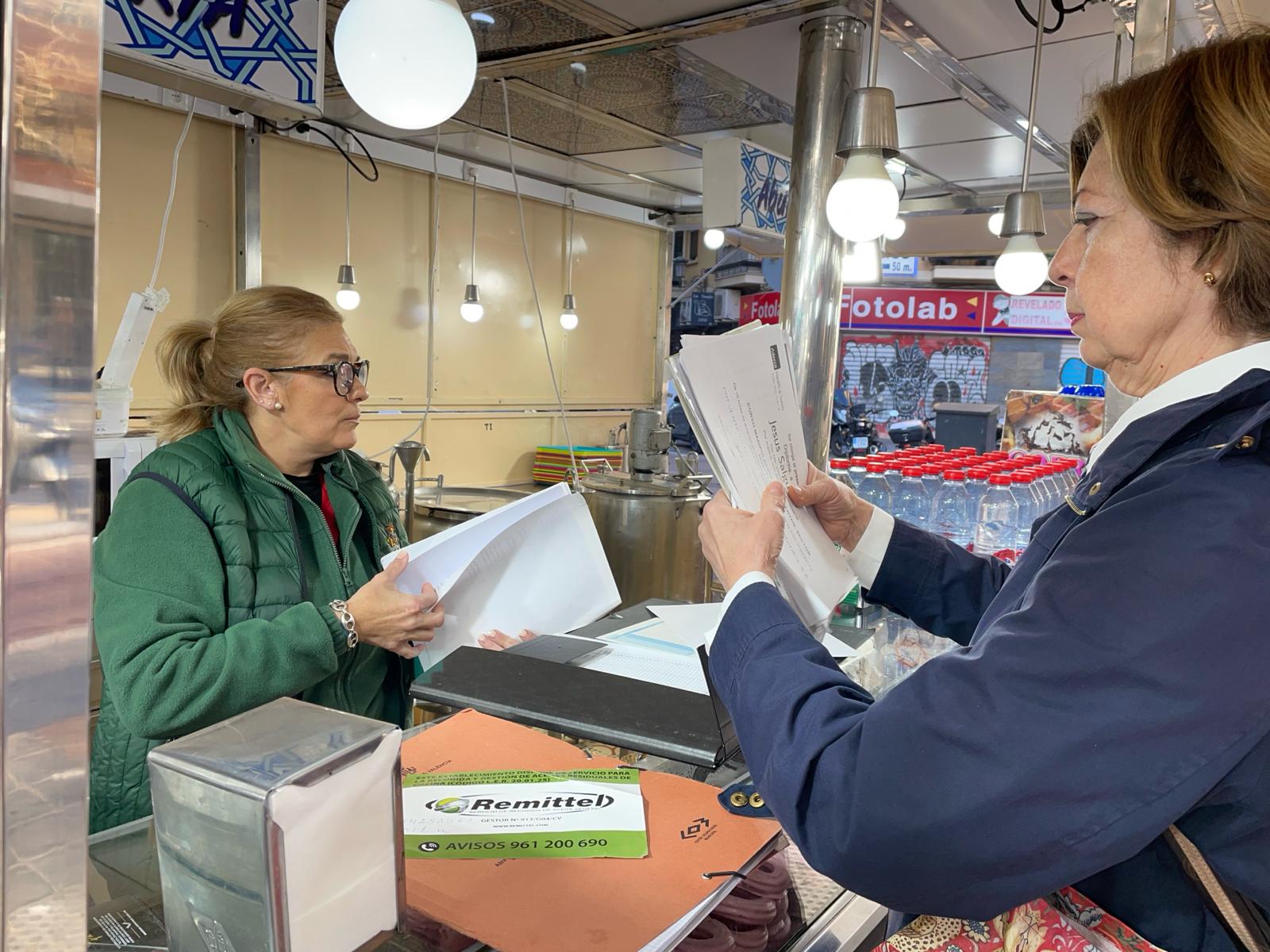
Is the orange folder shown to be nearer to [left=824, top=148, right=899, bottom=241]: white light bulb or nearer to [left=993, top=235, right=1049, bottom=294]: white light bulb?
[left=824, top=148, right=899, bottom=241]: white light bulb

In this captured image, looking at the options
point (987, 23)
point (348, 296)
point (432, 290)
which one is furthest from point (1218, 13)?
point (432, 290)

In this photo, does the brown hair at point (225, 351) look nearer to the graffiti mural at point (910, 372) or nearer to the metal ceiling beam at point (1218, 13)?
the metal ceiling beam at point (1218, 13)

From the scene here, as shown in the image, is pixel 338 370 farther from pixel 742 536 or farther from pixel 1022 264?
pixel 1022 264

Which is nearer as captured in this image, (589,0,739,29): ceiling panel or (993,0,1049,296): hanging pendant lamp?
(993,0,1049,296): hanging pendant lamp

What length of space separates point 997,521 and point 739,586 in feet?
8.16

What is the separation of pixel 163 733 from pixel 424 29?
4.45 ft

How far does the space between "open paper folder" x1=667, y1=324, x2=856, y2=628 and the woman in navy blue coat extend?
11.2 inches

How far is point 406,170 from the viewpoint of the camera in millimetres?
6234

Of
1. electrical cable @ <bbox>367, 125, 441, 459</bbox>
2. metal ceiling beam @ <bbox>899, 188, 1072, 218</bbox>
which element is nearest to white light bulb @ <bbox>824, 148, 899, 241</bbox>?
electrical cable @ <bbox>367, 125, 441, 459</bbox>

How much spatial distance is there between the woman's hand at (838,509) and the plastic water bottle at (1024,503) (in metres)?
1.70

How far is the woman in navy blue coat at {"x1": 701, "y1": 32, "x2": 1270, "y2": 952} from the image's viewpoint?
2.46 feet

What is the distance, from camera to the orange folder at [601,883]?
0.85m

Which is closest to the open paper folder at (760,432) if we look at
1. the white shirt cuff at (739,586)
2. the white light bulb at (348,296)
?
the white shirt cuff at (739,586)

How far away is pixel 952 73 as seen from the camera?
4.20m
